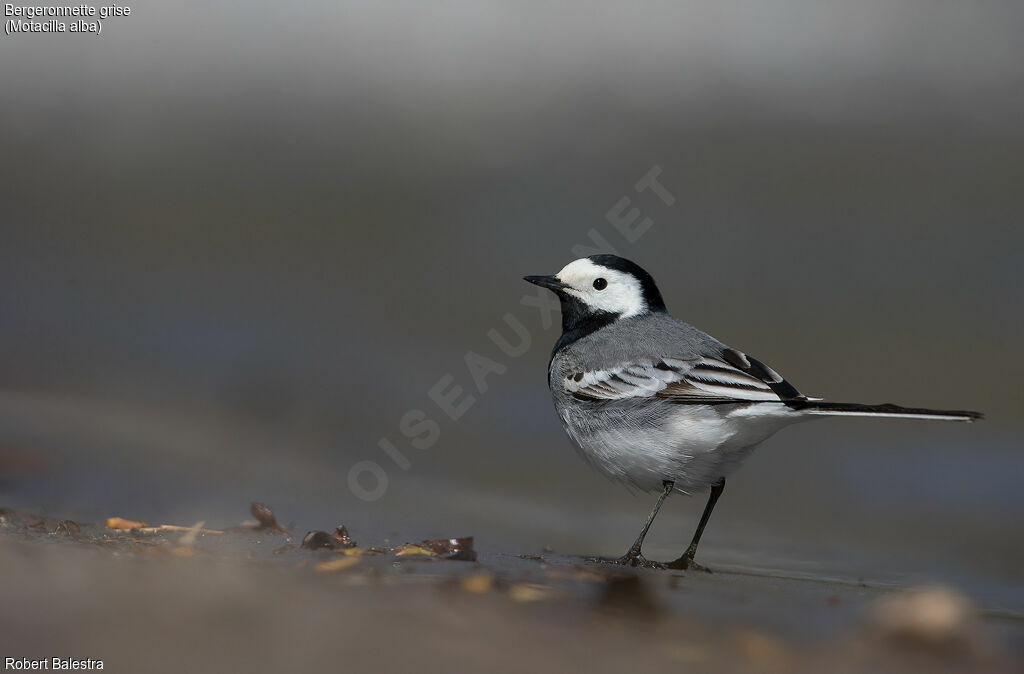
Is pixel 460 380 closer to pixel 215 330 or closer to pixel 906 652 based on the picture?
pixel 215 330

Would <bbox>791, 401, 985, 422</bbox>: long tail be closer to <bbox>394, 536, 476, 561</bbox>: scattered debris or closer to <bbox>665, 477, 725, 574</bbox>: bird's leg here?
<bbox>665, 477, 725, 574</bbox>: bird's leg

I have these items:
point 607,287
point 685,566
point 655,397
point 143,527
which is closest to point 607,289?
point 607,287

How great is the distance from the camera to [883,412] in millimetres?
4527

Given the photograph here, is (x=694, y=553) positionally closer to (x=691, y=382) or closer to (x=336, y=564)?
(x=691, y=382)

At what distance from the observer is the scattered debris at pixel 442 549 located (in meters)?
5.05

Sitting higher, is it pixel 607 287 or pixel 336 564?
pixel 607 287

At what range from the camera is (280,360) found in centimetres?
956

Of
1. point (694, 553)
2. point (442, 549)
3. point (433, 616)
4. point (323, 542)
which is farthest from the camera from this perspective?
point (694, 553)

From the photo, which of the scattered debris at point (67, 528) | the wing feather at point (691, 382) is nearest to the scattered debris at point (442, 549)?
the wing feather at point (691, 382)

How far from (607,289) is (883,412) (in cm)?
223

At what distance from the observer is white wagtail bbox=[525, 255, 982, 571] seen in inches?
208

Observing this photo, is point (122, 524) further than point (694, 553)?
No

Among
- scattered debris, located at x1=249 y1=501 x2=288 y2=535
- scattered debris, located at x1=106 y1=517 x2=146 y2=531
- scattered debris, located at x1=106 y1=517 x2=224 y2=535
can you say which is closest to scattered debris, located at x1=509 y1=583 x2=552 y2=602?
scattered debris, located at x1=249 y1=501 x2=288 y2=535

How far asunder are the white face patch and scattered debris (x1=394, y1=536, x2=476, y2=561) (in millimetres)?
1814
